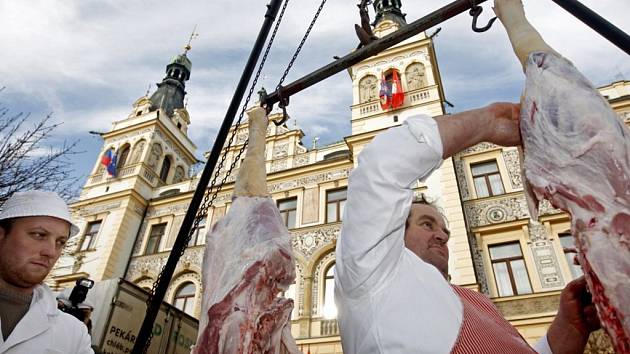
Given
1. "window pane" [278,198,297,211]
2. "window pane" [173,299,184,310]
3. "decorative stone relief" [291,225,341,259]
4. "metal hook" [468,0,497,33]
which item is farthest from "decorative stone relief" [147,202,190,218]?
"metal hook" [468,0,497,33]

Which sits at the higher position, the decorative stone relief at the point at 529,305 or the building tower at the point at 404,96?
the building tower at the point at 404,96

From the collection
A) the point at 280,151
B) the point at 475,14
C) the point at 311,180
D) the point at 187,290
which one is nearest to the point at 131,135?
the point at 280,151

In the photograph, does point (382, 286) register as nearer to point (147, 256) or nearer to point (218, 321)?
point (218, 321)

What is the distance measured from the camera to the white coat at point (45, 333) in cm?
232

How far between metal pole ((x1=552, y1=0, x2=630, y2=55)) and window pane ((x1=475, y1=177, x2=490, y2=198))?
11349mm

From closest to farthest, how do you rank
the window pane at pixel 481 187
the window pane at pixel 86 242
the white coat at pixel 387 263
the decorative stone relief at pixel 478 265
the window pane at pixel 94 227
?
the white coat at pixel 387 263
the decorative stone relief at pixel 478 265
the window pane at pixel 481 187
the window pane at pixel 86 242
the window pane at pixel 94 227

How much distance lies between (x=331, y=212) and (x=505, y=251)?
6.28 meters

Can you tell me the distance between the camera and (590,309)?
4.95 ft

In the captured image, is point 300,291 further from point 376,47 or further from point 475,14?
point 475,14

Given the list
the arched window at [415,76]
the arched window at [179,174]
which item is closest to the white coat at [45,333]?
the arched window at [415,76]

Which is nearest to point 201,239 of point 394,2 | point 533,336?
point 533,336

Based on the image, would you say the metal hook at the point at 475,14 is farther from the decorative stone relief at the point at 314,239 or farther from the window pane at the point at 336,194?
the window pane at the point at 336,194

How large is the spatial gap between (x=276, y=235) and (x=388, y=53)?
56.5 feet

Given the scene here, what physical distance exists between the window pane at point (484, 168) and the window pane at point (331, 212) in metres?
5.44
